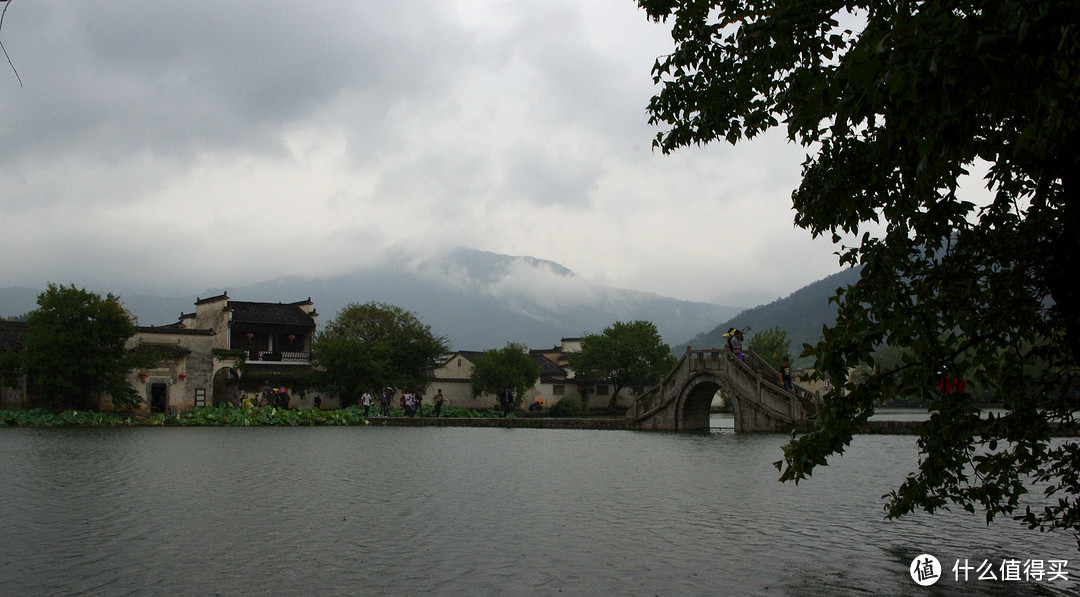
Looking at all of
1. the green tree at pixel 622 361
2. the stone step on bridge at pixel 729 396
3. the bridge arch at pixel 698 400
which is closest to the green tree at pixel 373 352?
the green tree at pixel 622 361

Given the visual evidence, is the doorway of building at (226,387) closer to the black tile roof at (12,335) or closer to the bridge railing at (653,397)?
the black tile roof at (12,335)

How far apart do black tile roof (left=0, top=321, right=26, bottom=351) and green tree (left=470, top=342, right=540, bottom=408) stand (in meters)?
30.2

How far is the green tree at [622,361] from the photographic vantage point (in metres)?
72.6

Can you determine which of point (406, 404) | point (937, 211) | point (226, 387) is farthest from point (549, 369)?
point (937, 211)

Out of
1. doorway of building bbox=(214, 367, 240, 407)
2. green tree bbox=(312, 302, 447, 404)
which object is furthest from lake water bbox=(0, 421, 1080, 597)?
doorway of building bbox=(214, 367, 240, 407)

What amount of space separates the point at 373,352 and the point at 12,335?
2048cm

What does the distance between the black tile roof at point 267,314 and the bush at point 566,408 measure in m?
19.1

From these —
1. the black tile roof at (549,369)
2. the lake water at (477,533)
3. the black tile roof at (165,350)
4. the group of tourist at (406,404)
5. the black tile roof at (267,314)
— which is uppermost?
the black tile roof at (267,314)

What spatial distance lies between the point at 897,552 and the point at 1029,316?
134 inches

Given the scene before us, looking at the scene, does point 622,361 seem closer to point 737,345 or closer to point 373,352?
point 373,352

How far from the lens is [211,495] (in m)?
13.7

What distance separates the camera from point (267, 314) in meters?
62.4

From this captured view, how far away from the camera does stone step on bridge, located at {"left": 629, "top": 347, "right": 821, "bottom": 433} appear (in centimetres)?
3553

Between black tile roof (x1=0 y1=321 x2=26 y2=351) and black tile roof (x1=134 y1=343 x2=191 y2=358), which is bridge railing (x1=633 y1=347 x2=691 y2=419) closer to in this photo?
black tile roof (x1=134 y1=343 x2=191 y2=358)
